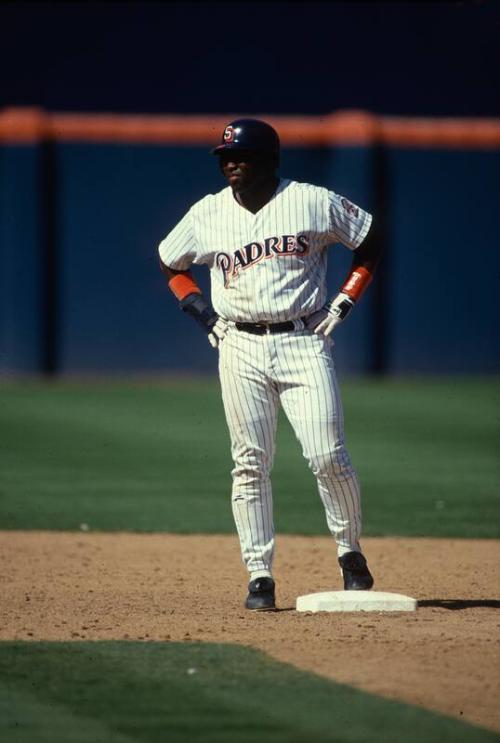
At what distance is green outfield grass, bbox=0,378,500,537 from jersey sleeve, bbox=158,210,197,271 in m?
2.83

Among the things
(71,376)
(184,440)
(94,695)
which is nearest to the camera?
(94,695)

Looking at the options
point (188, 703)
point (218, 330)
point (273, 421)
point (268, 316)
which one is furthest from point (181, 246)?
point (188, 703)

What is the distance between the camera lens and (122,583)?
679 centimetres

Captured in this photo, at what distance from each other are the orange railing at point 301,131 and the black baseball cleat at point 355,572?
38.7ft

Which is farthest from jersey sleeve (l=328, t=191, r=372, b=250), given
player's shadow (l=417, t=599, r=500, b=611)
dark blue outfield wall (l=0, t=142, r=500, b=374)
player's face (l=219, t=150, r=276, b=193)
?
dark blue outfield wall (l=0, t=142, r=500, b=374)

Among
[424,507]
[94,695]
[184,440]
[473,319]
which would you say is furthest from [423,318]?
[94,695]

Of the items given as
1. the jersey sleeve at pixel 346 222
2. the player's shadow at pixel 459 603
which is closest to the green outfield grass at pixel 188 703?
the player's shadow at pixel 459 603

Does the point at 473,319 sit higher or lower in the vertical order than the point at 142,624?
higher

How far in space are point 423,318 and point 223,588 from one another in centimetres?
1165

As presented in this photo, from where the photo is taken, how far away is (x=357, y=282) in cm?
602

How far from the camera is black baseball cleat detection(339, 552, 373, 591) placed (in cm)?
602

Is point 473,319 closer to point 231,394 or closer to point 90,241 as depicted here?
point 90,241

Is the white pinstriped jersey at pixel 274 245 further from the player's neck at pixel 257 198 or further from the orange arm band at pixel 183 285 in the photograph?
the orange arm band at pixel 183 285

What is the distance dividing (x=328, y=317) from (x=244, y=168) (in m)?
0.61
